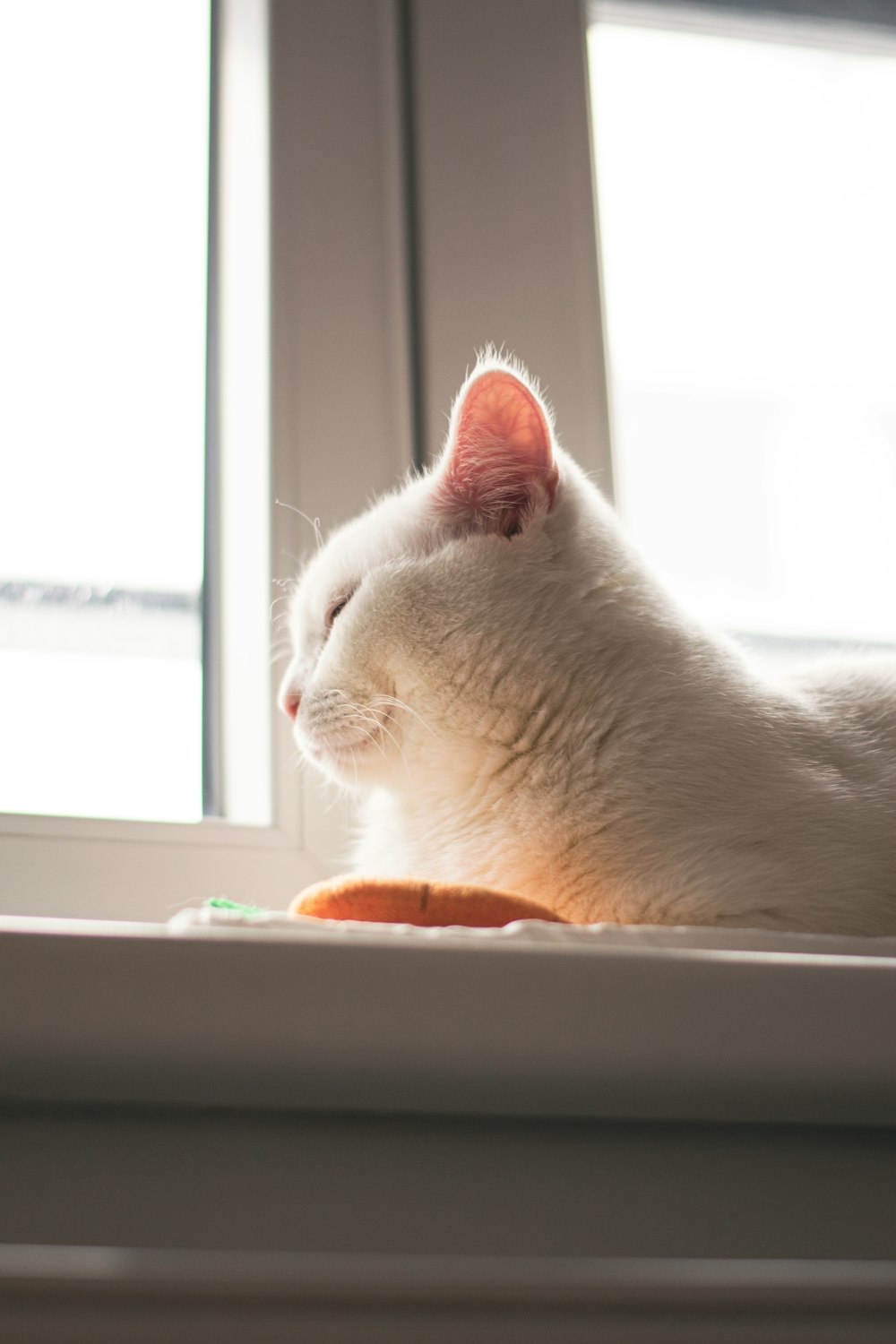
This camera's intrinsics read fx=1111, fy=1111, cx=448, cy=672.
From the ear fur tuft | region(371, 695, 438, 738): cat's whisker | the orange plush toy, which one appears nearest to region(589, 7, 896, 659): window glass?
the ear fur tuft

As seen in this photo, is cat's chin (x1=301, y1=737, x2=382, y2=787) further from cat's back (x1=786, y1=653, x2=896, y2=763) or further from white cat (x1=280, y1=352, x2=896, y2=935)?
cat's back (x1=786, y1=653, x2=896, y2=763)

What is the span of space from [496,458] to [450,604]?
13cm

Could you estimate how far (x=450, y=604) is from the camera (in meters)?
0.86

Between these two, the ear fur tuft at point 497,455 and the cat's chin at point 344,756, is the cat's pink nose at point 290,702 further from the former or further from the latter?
the ear fur tuft at point 497,455

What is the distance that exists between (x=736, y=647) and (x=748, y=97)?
2.76ft

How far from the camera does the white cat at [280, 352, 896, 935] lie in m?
0.71

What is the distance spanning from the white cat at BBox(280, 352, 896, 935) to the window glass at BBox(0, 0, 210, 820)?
225 mm

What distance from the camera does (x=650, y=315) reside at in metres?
1.33

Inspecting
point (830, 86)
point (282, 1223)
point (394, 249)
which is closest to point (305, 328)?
point (394, 249)

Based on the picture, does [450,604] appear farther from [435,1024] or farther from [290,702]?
[435,1024]

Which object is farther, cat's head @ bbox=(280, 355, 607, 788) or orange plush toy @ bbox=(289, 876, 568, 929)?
cat's head @ bbox=(280, 355, 607, 788)

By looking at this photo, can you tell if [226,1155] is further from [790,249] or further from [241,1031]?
[790,249]

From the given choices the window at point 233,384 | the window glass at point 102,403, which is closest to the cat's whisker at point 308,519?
the window at point 233,384

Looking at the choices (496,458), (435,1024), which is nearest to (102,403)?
(496,458)
